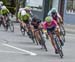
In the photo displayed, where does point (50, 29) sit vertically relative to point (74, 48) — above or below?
above

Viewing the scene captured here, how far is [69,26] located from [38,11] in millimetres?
6107

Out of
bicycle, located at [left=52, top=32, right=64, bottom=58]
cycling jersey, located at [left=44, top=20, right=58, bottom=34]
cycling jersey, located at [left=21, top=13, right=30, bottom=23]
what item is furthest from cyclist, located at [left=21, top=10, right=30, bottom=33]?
bicycle, located at [left=52, top=32, right=64, bottom=58]

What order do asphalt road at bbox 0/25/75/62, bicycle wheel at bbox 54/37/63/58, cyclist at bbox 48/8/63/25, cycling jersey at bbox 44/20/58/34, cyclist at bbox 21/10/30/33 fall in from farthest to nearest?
cyclist at bbox 21/10/30/33 < cyclist at bbox 48/8/63/25 < cycling jersey at bbox 44/20/58/34 < bicycle wheel at bbox 54/37/63/58 < asphalt road at bbox 0/25/75/62

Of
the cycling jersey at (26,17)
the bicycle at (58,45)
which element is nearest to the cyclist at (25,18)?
the cycling jersey at (26,17)

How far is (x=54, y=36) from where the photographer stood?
16.2 meters

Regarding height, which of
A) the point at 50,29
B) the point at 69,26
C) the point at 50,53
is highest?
the point at 50,29

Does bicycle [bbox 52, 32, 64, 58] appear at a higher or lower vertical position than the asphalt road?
higher

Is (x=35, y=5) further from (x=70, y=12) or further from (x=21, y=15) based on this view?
(x=21, y=15)

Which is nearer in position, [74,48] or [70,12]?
[74,48]

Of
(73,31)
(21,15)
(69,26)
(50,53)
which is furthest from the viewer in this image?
(69,26)

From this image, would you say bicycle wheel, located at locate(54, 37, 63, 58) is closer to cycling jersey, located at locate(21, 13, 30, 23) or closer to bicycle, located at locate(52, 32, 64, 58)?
bicycle, located at locate(52, 32, 64, 58)

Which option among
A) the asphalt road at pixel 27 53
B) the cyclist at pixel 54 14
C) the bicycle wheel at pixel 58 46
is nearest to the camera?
the asphalt road at pixel 27 53

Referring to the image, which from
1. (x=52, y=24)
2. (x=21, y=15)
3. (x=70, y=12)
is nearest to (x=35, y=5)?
(x=70, y=12)

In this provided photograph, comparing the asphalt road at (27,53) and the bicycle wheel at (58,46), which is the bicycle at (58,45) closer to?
the bicycle wheel at (58,46)
